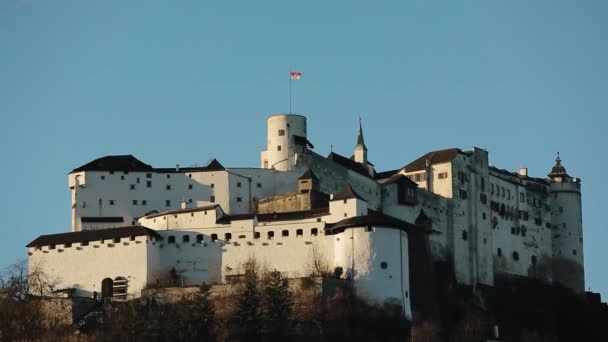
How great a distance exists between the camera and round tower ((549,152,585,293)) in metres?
120

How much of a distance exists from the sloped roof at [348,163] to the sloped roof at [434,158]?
14.5ft

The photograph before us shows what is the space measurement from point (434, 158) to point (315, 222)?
2170cm

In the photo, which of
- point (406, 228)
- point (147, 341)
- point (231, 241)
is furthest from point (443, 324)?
point (147, 341)

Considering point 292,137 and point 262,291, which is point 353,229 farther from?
point 292,137

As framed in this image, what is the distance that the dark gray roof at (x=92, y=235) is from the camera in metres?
94.8

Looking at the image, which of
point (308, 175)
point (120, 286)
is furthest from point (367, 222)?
point (120, 286)

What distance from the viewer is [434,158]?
113m

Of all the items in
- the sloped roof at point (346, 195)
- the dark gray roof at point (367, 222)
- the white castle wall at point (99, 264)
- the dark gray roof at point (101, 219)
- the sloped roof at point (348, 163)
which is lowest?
the white castle wall at point (99, 264)

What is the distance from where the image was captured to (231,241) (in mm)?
94875

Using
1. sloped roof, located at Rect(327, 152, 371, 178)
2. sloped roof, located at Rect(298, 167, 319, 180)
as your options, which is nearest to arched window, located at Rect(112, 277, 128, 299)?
sloped roof, located at Rect(298, 167, 319, 180)

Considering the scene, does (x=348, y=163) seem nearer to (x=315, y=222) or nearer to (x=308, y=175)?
(x=308, y=175)

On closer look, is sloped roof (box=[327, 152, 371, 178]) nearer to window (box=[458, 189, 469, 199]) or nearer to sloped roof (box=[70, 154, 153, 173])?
window (box=[458, 189, 469, 199])

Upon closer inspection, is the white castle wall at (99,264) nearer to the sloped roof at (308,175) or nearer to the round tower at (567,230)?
the sloped roof at (308,175)

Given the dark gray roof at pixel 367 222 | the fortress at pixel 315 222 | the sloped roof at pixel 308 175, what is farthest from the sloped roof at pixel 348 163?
the dark gray roof at pixel 367 222
